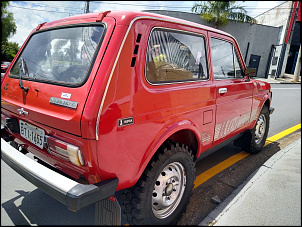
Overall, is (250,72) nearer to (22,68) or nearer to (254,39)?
(22,68)

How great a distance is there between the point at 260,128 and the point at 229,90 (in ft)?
5.77

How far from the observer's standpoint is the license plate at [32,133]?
200cm

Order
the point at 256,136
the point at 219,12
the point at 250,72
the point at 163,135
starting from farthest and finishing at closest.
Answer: the point at 219,12 → the point at 256,136 → the point at 250,72 → the point at 163,135

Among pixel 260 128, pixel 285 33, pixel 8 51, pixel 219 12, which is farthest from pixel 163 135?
pixel 8 51

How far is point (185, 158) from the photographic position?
2.29 meters

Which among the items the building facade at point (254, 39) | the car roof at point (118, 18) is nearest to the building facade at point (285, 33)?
the building facade at point (254, 39)

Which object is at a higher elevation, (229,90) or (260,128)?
(229,90)

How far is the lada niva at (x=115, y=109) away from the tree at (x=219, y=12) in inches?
718

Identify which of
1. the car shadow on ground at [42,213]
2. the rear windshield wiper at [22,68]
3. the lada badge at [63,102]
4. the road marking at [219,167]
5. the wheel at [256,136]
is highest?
the rear windshield wiper at [22,68]

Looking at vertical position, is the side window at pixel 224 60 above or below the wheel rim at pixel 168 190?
above

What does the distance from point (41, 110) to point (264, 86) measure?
3.57 meters

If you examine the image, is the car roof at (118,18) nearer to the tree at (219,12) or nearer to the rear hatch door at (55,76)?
the rear hatch door at (55,76)

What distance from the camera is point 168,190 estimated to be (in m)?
2.23

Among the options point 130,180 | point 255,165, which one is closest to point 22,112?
point 130,180
